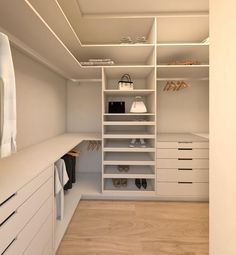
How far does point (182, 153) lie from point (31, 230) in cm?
186

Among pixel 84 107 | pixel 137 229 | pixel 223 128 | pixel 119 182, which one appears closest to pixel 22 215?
pixel 223 128

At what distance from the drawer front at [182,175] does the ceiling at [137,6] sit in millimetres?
1808

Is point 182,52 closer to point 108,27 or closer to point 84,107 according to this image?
point 108,27

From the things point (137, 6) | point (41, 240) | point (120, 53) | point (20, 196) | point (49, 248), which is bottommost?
point (49, 248)

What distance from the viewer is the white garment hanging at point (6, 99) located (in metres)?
0.88

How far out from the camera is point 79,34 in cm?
271

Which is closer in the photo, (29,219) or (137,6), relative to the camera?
(29,219)

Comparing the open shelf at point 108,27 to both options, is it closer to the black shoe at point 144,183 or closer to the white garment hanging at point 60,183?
the white garment hanging at point 60,183

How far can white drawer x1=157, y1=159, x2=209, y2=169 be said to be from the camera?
247 centimetres

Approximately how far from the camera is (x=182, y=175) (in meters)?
2.49

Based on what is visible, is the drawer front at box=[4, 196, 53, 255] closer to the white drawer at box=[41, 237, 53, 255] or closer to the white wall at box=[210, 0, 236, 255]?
the white drawer at box=[41, 237, 53, 255]

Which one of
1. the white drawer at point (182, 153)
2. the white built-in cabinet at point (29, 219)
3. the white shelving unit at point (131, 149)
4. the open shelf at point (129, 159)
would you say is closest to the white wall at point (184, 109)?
the white shelving unit at point (131, 149)

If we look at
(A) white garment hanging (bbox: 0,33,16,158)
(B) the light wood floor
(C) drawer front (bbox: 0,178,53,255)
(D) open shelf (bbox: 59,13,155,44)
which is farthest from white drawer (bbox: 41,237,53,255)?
(D) open shelf (bbox: 59,13,155,44)

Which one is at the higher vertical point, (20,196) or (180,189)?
(20,196)
